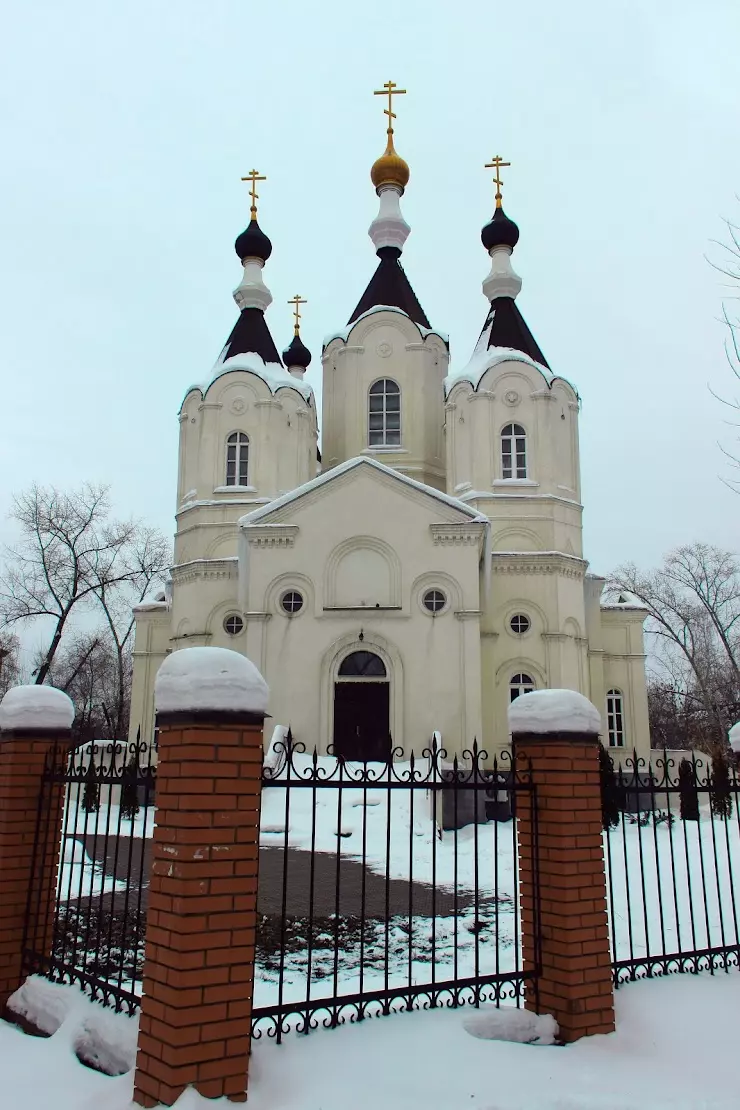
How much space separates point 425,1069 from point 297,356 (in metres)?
32.6

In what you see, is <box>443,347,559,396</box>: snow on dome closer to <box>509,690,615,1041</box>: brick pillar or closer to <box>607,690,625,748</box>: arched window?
<box>607,690,625,748</box>: arched window

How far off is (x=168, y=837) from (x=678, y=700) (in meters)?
50.3

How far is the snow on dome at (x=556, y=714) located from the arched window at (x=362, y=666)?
1422cm

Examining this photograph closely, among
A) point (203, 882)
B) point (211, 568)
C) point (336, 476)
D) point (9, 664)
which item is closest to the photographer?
point (203, 882)

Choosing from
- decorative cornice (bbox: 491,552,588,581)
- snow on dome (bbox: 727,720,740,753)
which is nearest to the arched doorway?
decorative cornice (bbox: 491,552,588,581)

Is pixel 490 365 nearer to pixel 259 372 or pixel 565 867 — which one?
pixel 259 372

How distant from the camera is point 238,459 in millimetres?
24312

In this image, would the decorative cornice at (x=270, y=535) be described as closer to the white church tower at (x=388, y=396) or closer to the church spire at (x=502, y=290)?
the white church tower at (x=388, y=396)

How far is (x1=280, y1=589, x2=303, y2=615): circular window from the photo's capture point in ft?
63.3

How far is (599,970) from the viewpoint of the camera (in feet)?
14.8

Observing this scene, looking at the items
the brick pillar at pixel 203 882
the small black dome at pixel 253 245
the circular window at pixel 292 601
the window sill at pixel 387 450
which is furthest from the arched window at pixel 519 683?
the brick pillar at pixel 203 882

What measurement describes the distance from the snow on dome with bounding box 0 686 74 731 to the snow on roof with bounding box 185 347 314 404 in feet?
65.3

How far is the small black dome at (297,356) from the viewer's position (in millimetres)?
34656

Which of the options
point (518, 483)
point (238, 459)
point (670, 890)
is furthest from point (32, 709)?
point (238, 459)
